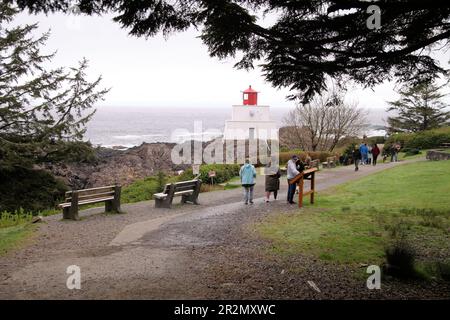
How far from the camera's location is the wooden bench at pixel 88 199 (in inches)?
443

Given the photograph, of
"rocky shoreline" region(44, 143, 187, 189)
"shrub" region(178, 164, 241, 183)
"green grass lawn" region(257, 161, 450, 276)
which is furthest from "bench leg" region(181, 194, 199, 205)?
"rocky shoreline" region(44, 143, 187, 189)

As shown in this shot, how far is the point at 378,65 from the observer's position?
6.00m

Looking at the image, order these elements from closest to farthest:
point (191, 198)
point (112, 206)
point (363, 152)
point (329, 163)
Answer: point (112, 206), point (191, 198), point (363, 152), point (329, 163)

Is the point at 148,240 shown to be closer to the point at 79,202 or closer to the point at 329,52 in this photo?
the point at 79,202

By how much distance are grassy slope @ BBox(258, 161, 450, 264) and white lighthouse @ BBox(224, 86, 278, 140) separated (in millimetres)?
36605

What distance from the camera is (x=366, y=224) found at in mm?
9422

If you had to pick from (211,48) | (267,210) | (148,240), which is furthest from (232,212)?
(211,48)

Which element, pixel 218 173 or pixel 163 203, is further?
pixel 218 173

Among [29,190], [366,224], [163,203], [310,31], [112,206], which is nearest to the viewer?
[310,31]

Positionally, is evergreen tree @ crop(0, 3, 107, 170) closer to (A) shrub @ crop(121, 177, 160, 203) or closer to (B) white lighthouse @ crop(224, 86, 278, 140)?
(A) shrub @ crop(121, 177, 160, 203)

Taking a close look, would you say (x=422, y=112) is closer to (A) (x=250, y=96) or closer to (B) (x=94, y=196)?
(A) (x=250, y=96)

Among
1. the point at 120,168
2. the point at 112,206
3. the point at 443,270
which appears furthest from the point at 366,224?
the point at 120,168

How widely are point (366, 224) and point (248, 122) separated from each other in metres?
43.7
